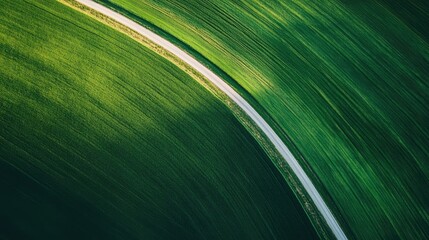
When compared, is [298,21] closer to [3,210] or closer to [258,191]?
[258,191]

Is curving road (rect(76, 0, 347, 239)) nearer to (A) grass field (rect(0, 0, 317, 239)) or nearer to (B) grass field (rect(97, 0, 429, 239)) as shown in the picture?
(B) grass field (rect(97, 0, 429, 239))

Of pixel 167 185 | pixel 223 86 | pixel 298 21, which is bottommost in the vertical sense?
pixel 167 185

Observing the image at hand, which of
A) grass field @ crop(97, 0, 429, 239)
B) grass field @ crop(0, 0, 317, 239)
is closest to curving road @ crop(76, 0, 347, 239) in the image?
grass field @ crop(97, 0, 429, 239)

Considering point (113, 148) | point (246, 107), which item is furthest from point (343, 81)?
point (113, 148)

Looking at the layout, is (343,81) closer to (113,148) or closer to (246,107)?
(246,107)

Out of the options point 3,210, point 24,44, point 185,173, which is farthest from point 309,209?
point 24,44

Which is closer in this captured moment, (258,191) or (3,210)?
(3,210)
